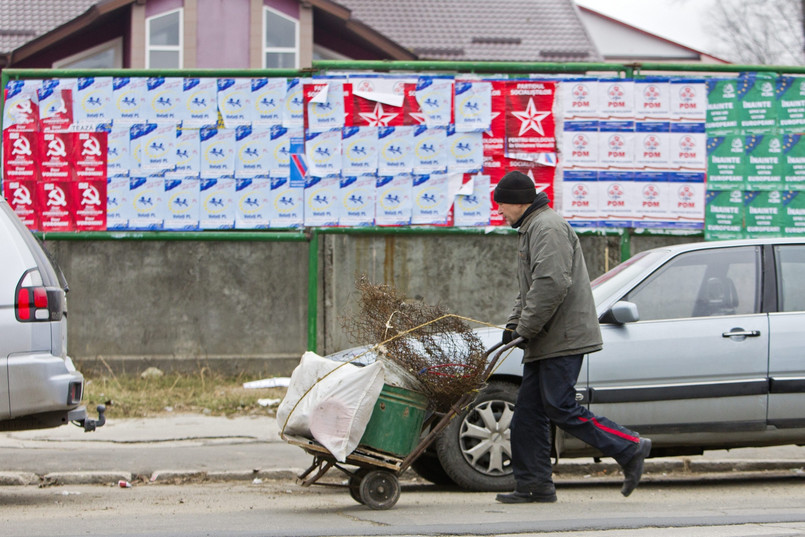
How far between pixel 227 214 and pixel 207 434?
2.61 meters

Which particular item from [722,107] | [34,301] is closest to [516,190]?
[34,301]

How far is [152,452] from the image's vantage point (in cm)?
841

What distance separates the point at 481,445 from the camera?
6.93 metres

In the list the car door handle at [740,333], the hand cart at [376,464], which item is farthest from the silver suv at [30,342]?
the car door handle at [740,333]

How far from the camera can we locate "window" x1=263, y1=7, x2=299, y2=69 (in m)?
20.8

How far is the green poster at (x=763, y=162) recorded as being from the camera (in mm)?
10805

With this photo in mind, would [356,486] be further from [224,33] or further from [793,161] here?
[224,33]

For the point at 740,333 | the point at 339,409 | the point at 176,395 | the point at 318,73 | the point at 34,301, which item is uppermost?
the point at 318,73

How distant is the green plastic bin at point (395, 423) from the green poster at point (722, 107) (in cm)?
596

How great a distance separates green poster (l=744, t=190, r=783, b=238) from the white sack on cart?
6.08m

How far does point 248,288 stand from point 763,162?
5.37 metres

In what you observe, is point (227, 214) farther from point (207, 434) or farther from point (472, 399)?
point (472, 399)

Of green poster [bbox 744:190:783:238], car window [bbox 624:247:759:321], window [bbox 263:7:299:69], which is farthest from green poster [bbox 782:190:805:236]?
window [bbox 263:7:299:69]

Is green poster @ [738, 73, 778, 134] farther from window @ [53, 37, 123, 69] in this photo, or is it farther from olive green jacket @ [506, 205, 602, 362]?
window @ [53, 37, 123, 69]
